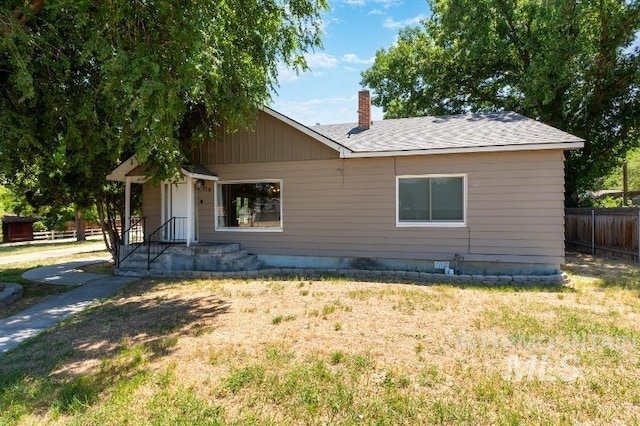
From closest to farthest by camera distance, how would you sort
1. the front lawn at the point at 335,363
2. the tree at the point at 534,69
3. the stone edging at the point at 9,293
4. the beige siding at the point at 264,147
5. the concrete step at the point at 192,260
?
the front lawn at the point at 335,363, the stone edging at the point at 9,293, the concrete step at the point at 192,260, the beige siding at the point at 264,147, the tree at the point at 534,69

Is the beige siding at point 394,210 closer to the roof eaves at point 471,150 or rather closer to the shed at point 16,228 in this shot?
the roof eaves at point 471,150

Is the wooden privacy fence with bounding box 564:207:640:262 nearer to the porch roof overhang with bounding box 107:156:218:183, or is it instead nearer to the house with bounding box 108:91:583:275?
the house with bounding box 108:91:583:275

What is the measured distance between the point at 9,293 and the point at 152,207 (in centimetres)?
466

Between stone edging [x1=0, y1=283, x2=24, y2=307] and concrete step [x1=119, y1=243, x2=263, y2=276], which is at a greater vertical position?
concrete step [x1=119, y1=243, x2=263, y2=276]

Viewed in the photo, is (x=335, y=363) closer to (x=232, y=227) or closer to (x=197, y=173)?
(x=197, y=173)

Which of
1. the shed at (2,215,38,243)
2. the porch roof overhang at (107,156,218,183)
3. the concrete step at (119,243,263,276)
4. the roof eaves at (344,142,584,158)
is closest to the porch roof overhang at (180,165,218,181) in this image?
→ the porch roof overhang at (107,156,218,183)

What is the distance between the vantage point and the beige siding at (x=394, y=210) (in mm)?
8945

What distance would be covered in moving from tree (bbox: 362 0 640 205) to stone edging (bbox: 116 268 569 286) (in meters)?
9.30

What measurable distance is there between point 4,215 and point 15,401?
3420cm

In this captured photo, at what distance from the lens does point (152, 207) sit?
1175cm

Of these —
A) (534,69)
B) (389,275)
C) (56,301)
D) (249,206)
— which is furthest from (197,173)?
(534,69)

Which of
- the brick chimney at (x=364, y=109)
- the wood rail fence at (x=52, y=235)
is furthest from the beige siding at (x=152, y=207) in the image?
the wood rail fence at (x=52, y=235)

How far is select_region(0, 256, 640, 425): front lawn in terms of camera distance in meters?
3.31

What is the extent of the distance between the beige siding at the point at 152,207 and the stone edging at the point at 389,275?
6.07 ft
